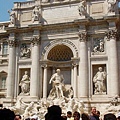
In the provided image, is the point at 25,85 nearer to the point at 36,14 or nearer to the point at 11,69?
the point at 11,69

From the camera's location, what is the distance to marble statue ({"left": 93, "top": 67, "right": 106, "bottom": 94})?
2338cm

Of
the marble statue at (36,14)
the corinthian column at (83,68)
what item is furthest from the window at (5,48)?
the corinthian column at (83,68)

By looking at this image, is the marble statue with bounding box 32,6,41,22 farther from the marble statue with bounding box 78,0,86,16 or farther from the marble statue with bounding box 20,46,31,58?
the marble statue with bounding box 78,0,86,16

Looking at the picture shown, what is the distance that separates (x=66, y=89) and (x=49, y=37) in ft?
19.4

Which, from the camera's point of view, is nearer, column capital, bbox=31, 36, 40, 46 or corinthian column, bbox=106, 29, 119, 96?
corinthian column, bbox=106, 29, 119, 96

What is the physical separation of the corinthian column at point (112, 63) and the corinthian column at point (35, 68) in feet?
24.2

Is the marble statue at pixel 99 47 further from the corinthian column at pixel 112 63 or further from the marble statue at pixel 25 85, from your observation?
the marble statue at pixel 25 85

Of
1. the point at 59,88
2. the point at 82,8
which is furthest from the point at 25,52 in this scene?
the point at 82,8

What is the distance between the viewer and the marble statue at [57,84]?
80.9 ft

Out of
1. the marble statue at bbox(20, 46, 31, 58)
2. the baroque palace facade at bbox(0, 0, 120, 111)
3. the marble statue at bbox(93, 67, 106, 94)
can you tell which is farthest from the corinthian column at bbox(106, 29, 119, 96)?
the marble statue at bbox(20, 46, 31, 58)

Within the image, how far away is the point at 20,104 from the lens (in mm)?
22938

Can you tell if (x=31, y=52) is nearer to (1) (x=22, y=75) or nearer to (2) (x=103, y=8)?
(1) (x=22, y=75)

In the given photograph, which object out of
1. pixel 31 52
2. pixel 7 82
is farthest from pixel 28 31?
pixel 7 82

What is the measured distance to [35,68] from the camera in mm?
25656
